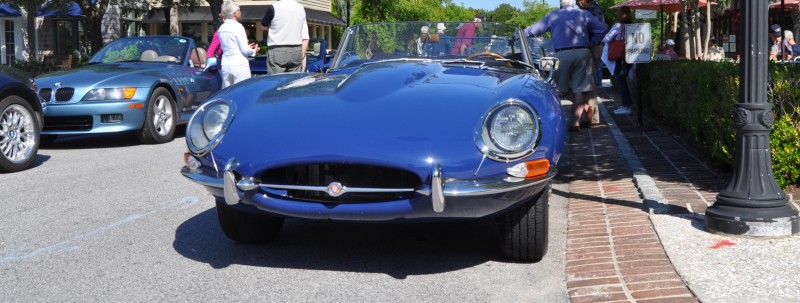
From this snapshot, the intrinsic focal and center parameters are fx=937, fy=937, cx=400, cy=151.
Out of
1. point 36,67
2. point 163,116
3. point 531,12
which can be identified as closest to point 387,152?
point 163,116

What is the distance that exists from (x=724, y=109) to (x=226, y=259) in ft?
13.0

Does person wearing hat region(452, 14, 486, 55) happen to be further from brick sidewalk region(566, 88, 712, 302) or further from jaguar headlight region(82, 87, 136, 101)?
jaguar headlight region(82, 87, 136, 101)

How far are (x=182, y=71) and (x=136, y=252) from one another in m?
6.68

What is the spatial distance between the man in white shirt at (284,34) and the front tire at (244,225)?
6.09 meters

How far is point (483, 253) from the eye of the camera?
195 inches

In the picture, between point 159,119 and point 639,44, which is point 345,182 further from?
point 639,44

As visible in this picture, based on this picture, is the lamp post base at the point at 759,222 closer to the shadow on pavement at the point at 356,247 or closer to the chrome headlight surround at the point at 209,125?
the shadow on pavement at the point at 356,247

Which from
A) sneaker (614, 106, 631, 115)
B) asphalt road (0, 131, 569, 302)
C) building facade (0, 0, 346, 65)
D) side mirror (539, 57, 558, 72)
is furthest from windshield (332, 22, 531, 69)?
building facade (0, 0, 346, 65)

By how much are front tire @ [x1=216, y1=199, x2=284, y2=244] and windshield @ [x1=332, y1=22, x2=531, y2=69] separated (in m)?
1.41

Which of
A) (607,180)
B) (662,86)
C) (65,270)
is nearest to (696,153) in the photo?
(607,180)

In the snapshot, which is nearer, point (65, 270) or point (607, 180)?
point (65, 270)

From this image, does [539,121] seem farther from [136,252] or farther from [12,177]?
[12,177]

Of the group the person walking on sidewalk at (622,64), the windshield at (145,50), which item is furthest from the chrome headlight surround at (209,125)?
the person walking on sidewalk at (622,64)

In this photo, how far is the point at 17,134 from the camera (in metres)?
8.48
